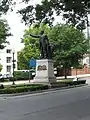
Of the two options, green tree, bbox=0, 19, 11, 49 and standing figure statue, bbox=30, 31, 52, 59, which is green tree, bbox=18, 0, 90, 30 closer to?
standing figure statue, bbox=30, 31, 52, 59

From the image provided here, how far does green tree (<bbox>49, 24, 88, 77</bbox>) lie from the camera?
2436 inches

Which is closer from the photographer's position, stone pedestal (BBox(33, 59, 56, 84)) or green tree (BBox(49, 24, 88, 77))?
stone pedestal (BBox(33, 59, 56, 84))

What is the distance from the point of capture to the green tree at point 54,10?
59.8ft

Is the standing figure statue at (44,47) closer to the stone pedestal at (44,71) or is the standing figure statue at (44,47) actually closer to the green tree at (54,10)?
the stone pedestal at (44,71)

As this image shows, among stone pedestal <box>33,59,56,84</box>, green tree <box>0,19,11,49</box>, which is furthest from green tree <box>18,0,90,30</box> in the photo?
green tree <box>0,19,11,49</box>

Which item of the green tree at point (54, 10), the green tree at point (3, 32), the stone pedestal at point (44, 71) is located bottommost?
the stone pedestal at point (44, 71)

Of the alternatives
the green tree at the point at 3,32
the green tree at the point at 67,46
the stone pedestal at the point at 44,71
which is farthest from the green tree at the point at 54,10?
the green tree at the point at 67,46

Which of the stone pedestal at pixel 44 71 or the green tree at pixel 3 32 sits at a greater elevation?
the green tree at pixel 3 32

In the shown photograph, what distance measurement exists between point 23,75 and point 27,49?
856cm

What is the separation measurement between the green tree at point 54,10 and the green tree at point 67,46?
41.0 metres

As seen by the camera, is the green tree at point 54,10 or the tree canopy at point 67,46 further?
the tree canopy at point 67,46

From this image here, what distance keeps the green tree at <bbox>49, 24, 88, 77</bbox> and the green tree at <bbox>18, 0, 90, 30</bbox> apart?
41037mm

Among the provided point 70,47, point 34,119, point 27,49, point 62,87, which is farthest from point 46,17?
point 27,49

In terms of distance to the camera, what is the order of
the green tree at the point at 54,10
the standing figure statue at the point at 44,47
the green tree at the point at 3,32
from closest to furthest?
the green tree at the point at 54,10
the standing figure statue at the point at 44,47
the green tree at the point at 3,32
